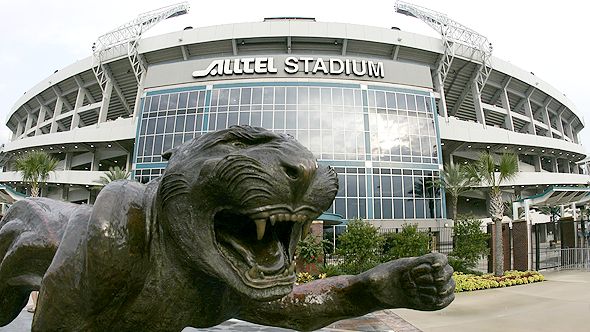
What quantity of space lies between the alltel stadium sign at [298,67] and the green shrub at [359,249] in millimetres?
17745

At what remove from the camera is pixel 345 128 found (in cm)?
2872

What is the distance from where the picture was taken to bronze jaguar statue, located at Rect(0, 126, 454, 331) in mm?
1326

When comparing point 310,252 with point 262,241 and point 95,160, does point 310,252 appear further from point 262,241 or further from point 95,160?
point 95,160

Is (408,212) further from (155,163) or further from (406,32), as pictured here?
(155,163)

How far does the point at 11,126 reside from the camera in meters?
53.8

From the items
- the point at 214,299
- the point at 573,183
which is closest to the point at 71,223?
the point at 214,299

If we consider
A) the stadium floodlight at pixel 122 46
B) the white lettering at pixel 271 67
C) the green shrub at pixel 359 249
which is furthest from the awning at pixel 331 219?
the stadium floodlight at pixel 122 46

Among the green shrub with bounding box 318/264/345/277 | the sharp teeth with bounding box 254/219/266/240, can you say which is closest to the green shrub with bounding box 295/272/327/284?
the green shrub with bounding box 318/264/345/277

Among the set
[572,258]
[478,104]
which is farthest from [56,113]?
[572,258]

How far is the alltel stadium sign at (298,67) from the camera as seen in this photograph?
30.5 metres

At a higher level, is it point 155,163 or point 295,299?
point 155,163

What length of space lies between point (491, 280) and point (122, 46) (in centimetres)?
3177

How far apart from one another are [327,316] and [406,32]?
33.7m

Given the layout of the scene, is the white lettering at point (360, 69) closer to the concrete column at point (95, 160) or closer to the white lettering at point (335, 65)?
the white lettering at point (335, 65)
